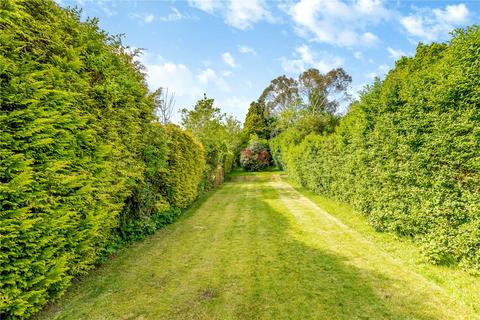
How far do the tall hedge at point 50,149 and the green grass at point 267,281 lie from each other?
2.75 feet

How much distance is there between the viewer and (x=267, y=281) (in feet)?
14.5

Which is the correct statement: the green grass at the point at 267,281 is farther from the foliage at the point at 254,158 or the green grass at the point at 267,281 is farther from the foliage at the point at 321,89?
the foliage at the point at 321,89

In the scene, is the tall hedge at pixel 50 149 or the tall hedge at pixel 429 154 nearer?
the tall hedge at pixel 50 149

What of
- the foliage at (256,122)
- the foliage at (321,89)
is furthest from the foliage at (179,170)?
the foliage at (321,89)

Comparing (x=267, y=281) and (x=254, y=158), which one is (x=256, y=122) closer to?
(x=254, y=158)

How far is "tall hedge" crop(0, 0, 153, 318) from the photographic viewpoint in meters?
2.74

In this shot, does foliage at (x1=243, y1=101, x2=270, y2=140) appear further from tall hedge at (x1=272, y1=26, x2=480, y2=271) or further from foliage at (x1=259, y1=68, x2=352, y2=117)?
tall hedge at (x1=272, y1=26, x2=480, y2=271)

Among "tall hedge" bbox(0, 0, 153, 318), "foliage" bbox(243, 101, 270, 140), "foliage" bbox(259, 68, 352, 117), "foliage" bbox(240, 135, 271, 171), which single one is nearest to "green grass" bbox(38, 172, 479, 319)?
"tall hedge" bbox(0, 0, 153, 318)

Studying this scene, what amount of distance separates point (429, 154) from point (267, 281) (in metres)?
4.25

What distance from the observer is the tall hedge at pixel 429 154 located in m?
4.53

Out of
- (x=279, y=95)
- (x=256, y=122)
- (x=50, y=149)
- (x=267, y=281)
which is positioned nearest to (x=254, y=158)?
(x=256, y=122)

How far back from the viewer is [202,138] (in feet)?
61.7

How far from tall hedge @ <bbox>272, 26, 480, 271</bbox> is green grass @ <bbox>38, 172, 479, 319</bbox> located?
571mm

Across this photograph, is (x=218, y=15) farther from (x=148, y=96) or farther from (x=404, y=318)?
(x=404, y=318)
